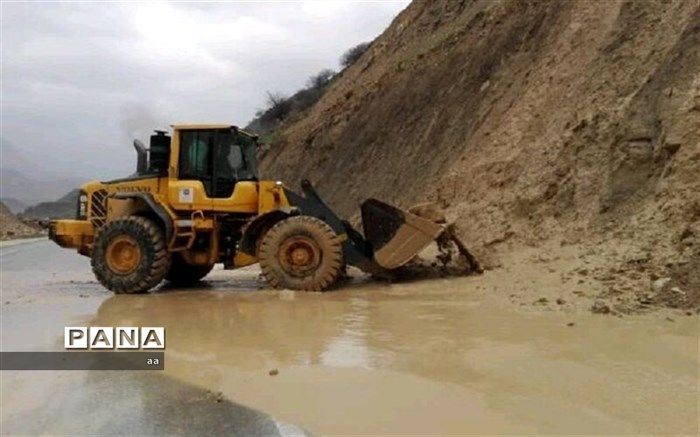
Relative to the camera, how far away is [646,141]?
1170cm

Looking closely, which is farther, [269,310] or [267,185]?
[267,185]

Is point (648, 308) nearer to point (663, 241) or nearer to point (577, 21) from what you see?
point (663, 241)

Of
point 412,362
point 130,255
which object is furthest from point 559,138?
point 412,362

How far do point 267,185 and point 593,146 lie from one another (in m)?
5.37

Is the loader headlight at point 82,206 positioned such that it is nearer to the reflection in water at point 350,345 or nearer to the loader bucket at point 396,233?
the loader bucket at point 396,233

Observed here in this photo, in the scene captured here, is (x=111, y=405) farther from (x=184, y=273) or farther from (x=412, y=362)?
(x=184, y=273)

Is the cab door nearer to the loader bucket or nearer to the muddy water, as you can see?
the muddy water

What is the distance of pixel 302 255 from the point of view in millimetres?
11398

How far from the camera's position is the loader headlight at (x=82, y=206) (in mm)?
12664

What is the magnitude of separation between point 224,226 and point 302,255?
1.52m

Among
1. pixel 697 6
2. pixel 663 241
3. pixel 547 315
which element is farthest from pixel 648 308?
pixel 697 6

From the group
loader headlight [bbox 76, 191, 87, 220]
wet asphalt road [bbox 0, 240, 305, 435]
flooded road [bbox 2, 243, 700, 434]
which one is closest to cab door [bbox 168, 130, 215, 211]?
loader headlight [bbox 76, 191, 87, 220]

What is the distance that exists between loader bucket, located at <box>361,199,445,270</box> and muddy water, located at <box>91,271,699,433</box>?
1.82 m

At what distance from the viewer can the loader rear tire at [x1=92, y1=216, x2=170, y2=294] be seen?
11633mm
